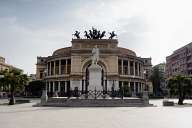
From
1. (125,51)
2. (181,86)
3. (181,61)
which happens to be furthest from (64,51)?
Answer: (181,86)

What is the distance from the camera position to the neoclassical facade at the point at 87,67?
97.4 meters

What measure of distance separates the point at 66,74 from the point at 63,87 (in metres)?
5.21

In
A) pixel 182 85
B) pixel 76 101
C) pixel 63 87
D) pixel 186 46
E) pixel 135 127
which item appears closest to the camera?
pixel 135 127

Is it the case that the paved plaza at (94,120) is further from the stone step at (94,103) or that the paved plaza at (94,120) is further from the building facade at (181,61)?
the building facade at (181,61)

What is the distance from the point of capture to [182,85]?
47562mm

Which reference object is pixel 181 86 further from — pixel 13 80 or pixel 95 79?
pixel 13 80

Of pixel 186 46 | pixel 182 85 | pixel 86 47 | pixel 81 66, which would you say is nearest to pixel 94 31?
pixel 86 47

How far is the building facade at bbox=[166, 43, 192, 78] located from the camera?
12256 cm

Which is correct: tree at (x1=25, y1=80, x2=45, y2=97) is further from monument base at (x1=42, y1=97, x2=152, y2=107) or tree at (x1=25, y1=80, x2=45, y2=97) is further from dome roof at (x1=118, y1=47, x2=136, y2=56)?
monument base at (x1=42, y1=97, x2=152, y2=107)

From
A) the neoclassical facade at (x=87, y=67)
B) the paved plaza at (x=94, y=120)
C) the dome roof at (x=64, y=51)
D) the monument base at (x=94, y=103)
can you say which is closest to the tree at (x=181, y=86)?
the monument base at (x=94, y=103)

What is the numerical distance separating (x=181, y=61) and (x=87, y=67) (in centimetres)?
5195

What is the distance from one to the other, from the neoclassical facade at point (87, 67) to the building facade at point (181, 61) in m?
22.9

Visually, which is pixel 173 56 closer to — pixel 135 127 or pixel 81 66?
pixel 81 66

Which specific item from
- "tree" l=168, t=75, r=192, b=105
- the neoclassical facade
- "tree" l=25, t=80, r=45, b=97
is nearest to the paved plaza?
"tree" l=168, t=75, r=192, b=105
